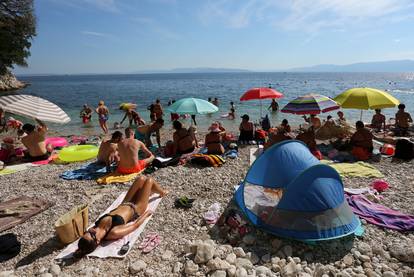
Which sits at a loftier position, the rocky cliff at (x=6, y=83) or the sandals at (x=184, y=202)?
the rocky cliff at (x=6, y=83)

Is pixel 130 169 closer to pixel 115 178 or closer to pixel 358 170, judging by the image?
pixel 115 178

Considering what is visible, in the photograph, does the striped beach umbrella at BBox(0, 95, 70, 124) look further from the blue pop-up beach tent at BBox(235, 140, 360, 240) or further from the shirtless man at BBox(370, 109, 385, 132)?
the shirtless man at BBox(370, 109, 385, 132)

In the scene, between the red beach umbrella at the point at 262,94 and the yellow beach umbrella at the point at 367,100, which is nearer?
the yellow beach umbrella at the point at 367,100

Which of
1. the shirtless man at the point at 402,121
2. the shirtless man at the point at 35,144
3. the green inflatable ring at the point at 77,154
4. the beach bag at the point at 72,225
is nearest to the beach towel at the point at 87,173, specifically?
the green inflatable ring at the point at 77,154

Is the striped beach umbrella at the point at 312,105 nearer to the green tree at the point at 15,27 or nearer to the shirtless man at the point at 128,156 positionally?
the shirtless man at the point at 128,156

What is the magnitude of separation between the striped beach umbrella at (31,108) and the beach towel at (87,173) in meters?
1.73

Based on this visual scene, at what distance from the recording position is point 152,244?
434cm

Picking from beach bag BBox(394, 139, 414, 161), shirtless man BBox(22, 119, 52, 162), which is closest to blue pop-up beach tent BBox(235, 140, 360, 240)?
beach bag BBox(394, 139, 414, 161)

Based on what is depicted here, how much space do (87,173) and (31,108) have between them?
2667mm

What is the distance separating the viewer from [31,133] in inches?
339

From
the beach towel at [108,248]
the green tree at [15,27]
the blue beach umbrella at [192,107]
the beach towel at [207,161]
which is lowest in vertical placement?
the beach towel at [108,248]

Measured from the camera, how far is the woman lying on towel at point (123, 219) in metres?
4.06

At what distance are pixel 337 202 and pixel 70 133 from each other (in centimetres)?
1505

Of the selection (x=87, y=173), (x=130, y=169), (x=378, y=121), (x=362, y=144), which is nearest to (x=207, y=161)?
(x=130, y=169)
